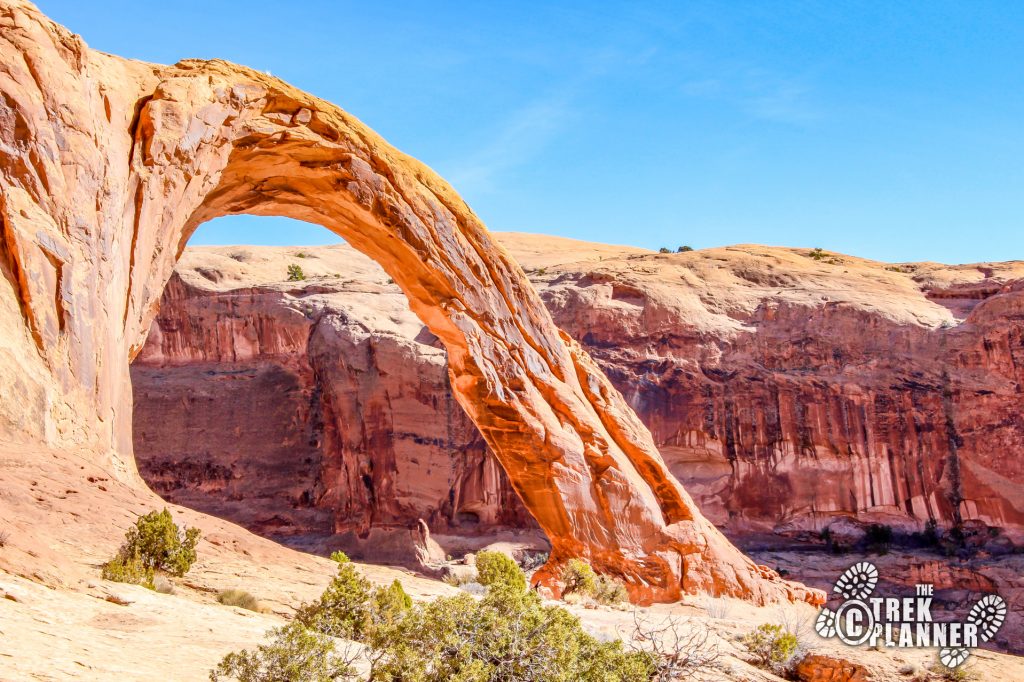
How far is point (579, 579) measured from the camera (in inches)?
579

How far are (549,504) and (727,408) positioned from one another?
1646cm

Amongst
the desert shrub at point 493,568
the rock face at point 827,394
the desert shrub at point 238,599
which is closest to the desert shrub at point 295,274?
the rock face at point 827,394

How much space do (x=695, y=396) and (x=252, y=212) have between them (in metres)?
18.7

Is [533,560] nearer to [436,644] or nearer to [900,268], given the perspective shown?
[436,644]

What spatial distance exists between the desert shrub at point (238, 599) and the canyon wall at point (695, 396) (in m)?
21.9

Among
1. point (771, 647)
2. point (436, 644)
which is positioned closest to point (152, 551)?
point (436, 644)

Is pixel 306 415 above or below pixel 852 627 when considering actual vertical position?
above

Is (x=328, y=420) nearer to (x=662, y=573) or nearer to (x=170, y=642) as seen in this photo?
(x=662, y=573)

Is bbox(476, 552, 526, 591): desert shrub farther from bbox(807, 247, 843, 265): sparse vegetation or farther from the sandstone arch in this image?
bbox(807, 247, 843, 265): sparse vegetation

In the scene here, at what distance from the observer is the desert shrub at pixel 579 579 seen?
1426cm

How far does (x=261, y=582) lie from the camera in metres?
9.06

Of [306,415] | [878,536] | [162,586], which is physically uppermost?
[306,415]

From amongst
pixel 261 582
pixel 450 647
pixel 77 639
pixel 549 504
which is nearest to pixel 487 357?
pixel 549 504

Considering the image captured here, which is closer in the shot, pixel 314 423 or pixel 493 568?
pixel 493 568
